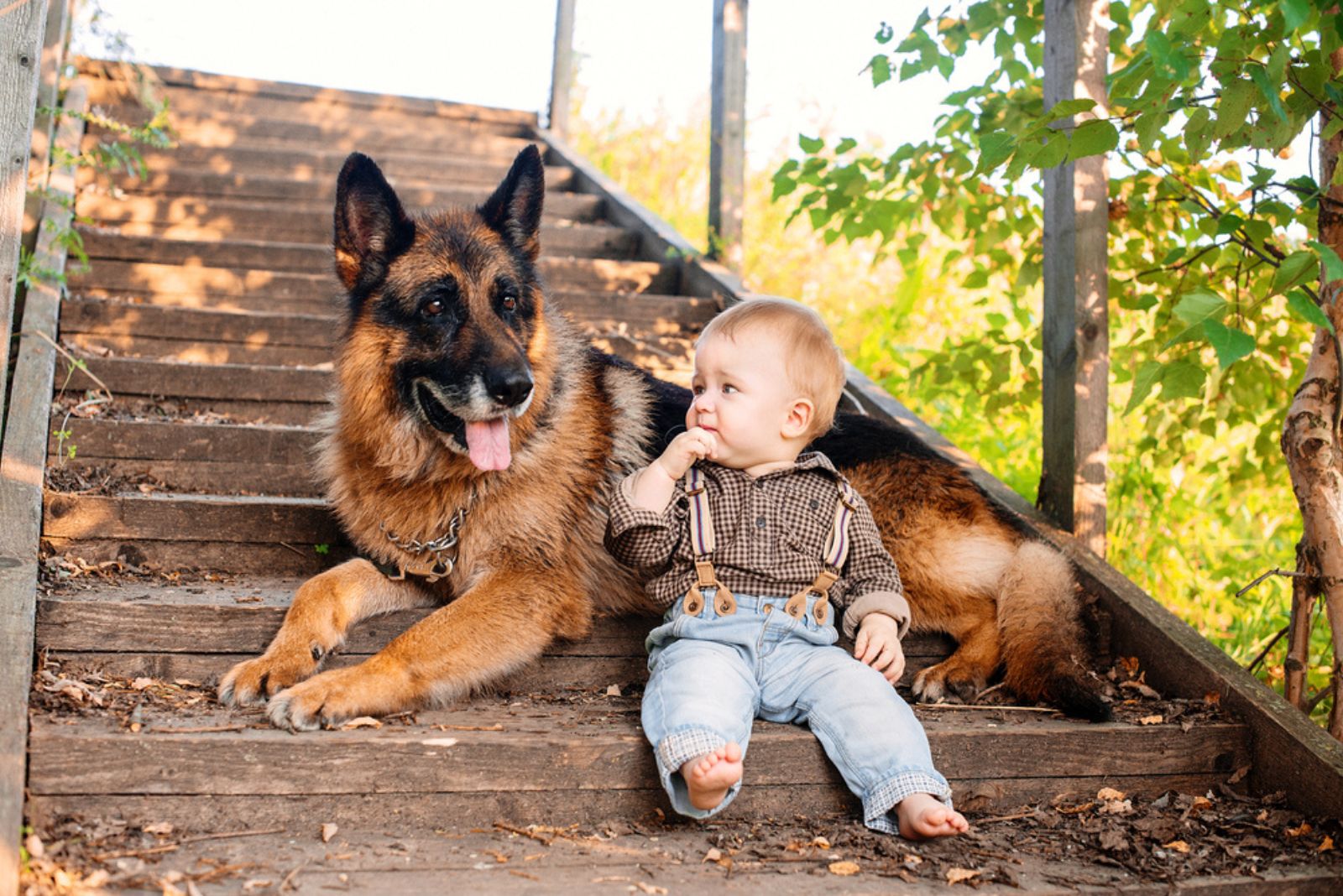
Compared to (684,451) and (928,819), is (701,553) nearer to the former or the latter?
(684,451)

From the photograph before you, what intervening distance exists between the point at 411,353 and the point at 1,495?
1.18 meters

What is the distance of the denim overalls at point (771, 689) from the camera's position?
2.35m

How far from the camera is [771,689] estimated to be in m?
2.64

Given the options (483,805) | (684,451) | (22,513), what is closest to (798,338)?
(684,451)

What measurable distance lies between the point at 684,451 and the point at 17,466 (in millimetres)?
1987

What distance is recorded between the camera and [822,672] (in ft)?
8.55

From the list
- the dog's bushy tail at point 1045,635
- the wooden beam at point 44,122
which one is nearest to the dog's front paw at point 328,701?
the dog's bushy tail at point 1045,635

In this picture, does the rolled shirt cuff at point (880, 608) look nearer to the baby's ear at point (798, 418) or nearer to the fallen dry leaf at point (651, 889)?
the baby's ear at point (798, 418)

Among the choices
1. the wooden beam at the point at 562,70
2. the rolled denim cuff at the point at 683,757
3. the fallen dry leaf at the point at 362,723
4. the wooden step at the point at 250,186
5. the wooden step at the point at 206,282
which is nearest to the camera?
the rolled denim cuff at the point at 683,757

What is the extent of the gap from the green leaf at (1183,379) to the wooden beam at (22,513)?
259 centimetres

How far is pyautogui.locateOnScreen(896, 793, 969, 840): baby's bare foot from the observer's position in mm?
2291

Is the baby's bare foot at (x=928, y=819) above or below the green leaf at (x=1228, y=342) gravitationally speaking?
below

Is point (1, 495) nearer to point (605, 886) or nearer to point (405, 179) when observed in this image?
point (605, 886)

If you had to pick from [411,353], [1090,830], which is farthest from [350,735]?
[1090,830]
